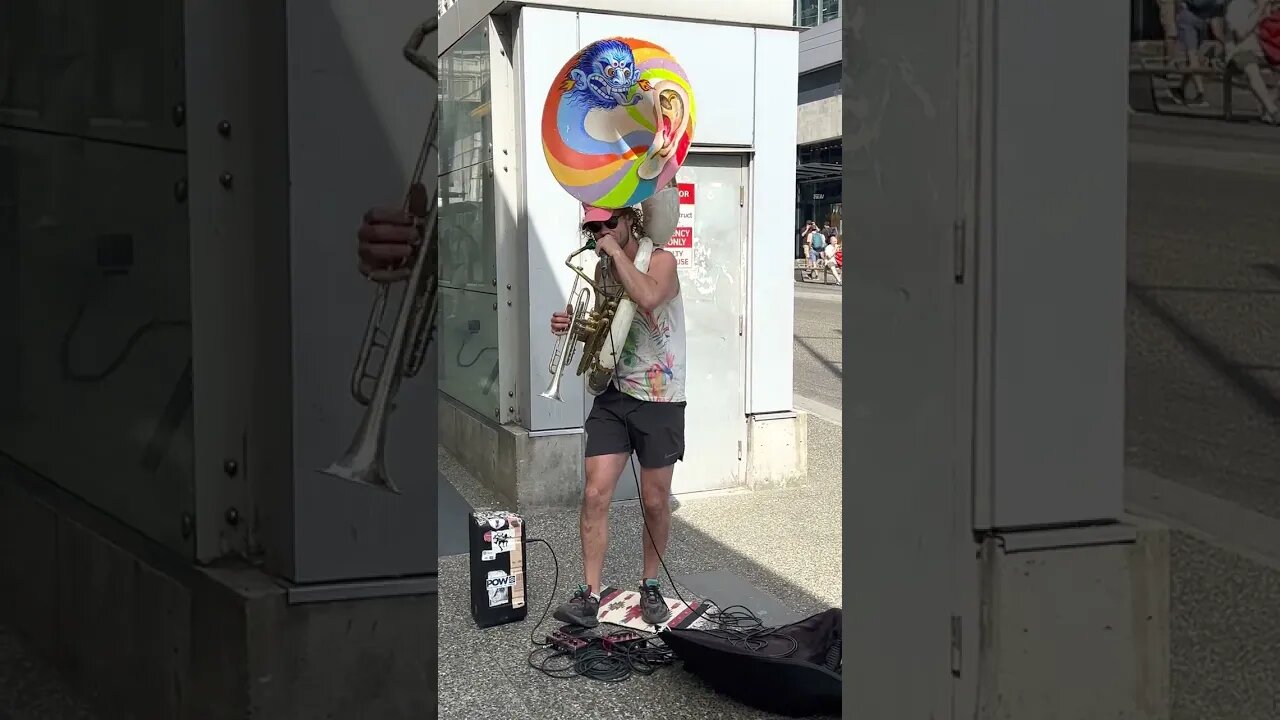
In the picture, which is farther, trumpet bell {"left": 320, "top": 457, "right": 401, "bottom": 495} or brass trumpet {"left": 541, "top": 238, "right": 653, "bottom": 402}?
brass trumpet {"left": 541, "top": 238, "right": 653, "bottom": 402}

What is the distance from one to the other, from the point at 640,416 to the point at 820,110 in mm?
32131

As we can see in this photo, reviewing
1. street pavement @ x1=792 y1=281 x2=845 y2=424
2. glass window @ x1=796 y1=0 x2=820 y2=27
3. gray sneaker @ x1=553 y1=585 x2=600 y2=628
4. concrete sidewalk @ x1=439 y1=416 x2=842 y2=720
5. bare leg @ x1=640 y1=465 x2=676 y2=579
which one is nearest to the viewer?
concrete sidewalk @ x1=439 y1=416 x2=842 y2=720

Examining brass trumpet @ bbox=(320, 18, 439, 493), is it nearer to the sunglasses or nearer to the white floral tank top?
the white floral tank top

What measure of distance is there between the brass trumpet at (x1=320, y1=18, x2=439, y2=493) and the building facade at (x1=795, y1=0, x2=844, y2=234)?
109ft

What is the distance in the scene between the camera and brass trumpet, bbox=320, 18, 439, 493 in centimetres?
165

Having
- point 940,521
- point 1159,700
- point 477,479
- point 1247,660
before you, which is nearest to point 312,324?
point 940,521

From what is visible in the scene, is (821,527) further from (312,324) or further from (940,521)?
(312,324)

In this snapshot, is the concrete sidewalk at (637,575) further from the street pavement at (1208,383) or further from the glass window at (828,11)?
the glass window at (828,11)

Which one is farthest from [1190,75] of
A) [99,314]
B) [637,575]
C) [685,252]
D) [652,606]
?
[685,252]

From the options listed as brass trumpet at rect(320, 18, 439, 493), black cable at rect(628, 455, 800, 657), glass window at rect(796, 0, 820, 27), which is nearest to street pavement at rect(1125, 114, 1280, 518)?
brass trumpet at rect(320, 18, 439, 493)

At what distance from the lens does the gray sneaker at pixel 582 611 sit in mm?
4688

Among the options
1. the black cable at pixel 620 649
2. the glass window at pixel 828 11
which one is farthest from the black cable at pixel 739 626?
the glass window at pixel 828 11

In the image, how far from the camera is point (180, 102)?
1.57 metres

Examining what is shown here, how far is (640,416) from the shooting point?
4.77 metres
